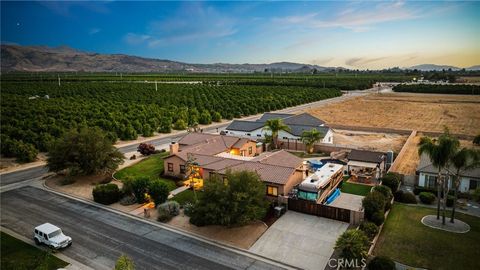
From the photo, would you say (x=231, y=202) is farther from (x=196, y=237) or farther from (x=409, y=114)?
(x=409, y=114)

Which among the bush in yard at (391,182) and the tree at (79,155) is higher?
the tree at (79,155)

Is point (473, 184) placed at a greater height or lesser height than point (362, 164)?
lesser

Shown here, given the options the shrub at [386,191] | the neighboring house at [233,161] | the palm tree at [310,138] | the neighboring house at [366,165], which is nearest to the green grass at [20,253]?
the neighboring house at [233,161]

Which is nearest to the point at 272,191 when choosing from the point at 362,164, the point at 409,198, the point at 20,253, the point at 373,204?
the point at 373,204

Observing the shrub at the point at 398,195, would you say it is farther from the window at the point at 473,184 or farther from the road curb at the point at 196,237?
the road curb at the point at 196,237

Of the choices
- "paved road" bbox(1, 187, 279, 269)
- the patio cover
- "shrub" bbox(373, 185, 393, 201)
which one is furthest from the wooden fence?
the patio cover

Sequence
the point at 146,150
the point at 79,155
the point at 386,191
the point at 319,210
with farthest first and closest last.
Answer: the point at 146,150, the point at 79,155, the point at 386,191, the point at 319,210
